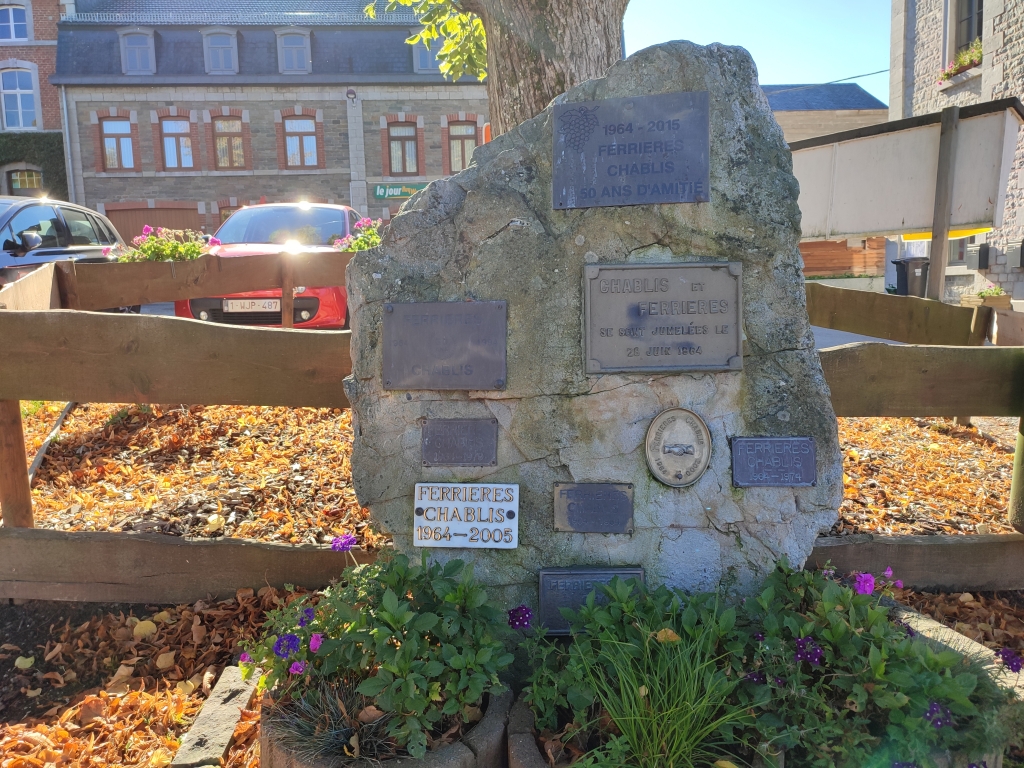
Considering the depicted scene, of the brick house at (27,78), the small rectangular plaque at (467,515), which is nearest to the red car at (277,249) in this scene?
the small rectangular plaque at (467,515)

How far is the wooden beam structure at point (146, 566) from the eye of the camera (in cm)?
302

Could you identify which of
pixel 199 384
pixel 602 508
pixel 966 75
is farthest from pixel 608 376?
pixel 966 75

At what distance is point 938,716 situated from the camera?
1.86m

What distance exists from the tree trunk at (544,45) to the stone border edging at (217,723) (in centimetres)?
333

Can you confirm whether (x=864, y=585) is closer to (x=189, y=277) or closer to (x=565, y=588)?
(x=565, y=588)

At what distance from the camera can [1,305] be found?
425cm

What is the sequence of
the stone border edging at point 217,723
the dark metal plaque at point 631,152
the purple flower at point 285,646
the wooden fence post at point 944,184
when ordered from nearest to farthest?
the purple flower at point 285,646, the stone border edging at point 217,723, the dark metal plaque at point 631,152, the wooden fence post at point 944,184

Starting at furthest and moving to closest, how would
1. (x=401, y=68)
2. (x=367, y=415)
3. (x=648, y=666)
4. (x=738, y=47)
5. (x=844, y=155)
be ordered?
1. (x=401, y=68)
2. (x=844, y=155)
3. (x=367, y=415)
4. (x=738, y=47)
5. (x=648, y=666)

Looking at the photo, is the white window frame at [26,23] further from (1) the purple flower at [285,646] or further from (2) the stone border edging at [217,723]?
(1) the purple flower at [285,646]

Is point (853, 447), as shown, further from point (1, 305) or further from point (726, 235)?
point (1, 305)

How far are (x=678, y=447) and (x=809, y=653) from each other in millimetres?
734

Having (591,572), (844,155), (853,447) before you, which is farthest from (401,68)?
(591,572)

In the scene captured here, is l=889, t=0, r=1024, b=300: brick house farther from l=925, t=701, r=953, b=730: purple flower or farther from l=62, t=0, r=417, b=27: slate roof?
l=925, t=701, r=953, b=730: purple flower

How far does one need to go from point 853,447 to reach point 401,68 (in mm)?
23334
